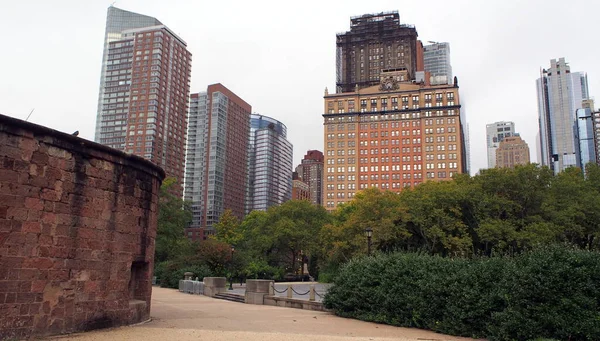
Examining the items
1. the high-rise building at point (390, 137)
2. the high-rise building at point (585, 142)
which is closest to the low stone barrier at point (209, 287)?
the high-rise building at point (390, 137)

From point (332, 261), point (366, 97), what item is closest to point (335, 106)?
point (366, 97)

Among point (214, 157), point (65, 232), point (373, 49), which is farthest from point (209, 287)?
point (373, 49)

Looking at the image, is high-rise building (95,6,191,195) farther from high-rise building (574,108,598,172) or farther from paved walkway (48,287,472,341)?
high-rise building (574,108,598,172)

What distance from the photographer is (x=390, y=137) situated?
11856cm

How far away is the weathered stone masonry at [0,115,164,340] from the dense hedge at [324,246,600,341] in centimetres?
807

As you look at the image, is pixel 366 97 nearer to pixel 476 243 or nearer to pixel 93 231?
pixel 476 243

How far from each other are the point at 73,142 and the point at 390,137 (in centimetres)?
11043

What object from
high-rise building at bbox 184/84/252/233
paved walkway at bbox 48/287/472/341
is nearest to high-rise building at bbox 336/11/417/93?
high-rise building at bbox 184/84/252/233

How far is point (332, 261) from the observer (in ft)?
147

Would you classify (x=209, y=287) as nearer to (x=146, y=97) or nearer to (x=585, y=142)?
(x=146, y=97)

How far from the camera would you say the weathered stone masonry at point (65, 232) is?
10.9 metres

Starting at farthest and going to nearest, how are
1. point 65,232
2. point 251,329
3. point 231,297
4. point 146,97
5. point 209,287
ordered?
point 146,97 → point 209,287 → point 231,297 → point 251,329 → point 65,232

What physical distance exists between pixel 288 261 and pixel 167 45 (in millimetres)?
84586

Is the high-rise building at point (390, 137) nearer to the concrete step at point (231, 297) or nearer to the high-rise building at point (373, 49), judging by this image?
the high-rise building at point (373, 49)
